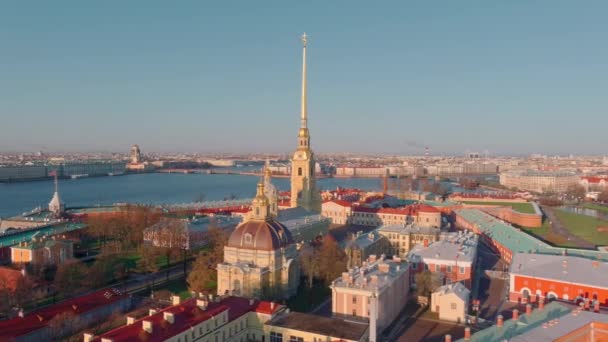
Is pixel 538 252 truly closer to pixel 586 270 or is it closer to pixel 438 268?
pixel 586 270

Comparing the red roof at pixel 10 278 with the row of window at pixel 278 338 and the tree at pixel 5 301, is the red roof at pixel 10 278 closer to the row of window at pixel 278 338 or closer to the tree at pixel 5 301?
the tree at pixel 5 301

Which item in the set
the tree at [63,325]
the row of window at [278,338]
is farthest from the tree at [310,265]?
the tree at [63,325]

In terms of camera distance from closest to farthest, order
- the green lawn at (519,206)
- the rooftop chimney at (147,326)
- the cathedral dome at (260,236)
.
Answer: the rooftop chimney at (147,326) < the cathedral dome at (260,236) < the green lawn at (519,206)

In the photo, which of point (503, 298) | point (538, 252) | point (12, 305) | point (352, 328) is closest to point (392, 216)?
point (538, 252)

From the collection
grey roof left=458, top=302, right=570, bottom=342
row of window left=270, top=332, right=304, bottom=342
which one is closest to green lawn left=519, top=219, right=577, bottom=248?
grey roof left=458, top=302, right=570, bottom=342

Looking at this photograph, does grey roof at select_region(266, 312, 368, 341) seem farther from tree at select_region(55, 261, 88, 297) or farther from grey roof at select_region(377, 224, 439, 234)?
grey roof at select_region(377, 224, 439, 234)

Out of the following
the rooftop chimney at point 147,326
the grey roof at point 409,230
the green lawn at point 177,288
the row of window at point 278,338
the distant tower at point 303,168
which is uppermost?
the distant tower at point 303,168
